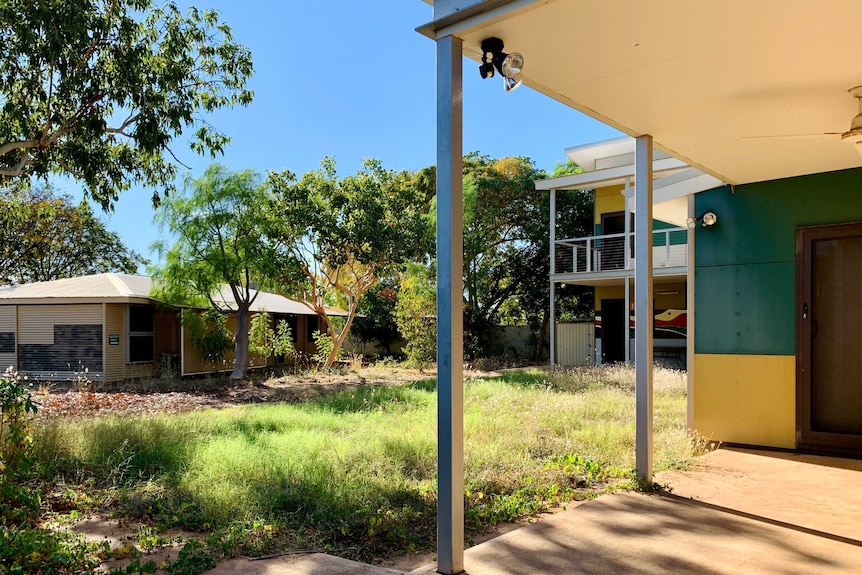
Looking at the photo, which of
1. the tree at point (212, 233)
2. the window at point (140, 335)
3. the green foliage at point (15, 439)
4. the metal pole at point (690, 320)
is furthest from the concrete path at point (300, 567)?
the window at point (140, 335)

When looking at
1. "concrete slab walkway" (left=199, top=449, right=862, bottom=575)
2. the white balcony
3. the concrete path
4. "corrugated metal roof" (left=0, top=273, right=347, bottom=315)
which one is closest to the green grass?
the concrete path

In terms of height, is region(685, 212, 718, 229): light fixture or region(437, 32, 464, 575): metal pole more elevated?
region(685, 212, 718, 229): light fixture

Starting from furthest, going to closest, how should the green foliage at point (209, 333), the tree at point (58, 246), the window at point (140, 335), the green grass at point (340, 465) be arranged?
the tree at point (58, 246) → the green foliage at point (209, 333) → the window at point (140, 335) → the green grass at point (340, 465)

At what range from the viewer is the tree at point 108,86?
25.9 ft

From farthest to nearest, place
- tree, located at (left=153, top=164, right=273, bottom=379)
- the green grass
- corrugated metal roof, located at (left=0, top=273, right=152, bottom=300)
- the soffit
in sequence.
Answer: corrugated metal roof, located at (left=0, top=273, right=152, bottom=300) < tree, located at (left=153, top=164, right=273, bottom=379) < the green grass < the soffit

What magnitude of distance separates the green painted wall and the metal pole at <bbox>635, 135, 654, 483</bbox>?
209 cm

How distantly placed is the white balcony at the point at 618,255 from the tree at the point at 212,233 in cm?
802

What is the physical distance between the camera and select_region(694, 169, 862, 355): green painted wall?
5.73 metres

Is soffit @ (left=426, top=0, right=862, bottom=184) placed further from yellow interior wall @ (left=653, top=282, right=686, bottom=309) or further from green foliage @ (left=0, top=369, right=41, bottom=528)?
yellow interior wall @ (left=653, top=282, right=686, bottom=309)

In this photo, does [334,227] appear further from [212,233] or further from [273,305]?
[273,305]

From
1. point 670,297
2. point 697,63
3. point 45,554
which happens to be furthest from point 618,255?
point 45,554

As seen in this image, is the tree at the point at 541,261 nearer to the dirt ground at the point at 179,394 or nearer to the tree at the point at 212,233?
the dirt ground at the point at 179,394

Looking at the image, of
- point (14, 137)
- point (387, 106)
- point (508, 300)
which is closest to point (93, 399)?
point (14, 137)

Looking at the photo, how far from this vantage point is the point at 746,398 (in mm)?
6145
